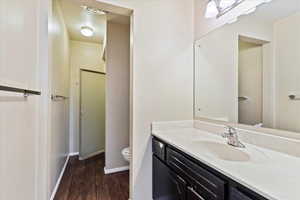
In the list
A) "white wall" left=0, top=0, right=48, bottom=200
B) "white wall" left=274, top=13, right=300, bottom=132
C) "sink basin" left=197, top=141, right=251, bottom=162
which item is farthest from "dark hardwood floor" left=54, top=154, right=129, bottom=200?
"white wall" left=274, top=13, right=300, bottom=132

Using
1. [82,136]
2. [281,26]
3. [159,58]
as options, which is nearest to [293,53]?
[281,26]

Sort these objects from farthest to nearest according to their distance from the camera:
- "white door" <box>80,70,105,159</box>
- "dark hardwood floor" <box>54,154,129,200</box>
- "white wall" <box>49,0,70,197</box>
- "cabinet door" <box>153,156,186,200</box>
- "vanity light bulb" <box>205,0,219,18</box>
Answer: "white door" <box>80,70,105,159</box>, "dark hardwood floor" <box>54,154,129,200</box>, "white wall" <box>49,0,70,197</box>, "vanity light bulb" <box>205,0,219,18</box>, "cabinet door" <box>153,156,186,200</box>

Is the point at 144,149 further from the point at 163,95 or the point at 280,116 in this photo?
the point at 280,116

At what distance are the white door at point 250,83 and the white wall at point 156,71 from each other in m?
0.61

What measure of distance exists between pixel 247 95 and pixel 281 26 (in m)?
0.57

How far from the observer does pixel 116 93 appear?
277 cm

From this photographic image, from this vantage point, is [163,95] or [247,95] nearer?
[247,95]

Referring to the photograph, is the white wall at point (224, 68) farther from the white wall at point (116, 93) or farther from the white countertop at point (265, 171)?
the white wall at point (116, 93)

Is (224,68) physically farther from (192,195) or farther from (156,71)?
(192,195)

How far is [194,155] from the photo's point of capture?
1.02 meters

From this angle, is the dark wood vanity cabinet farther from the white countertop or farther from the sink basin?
the sink basin

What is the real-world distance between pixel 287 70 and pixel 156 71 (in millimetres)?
1131

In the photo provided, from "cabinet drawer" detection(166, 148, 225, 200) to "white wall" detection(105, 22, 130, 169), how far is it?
1.63 meters

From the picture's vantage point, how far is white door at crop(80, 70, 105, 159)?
3.52 metres
